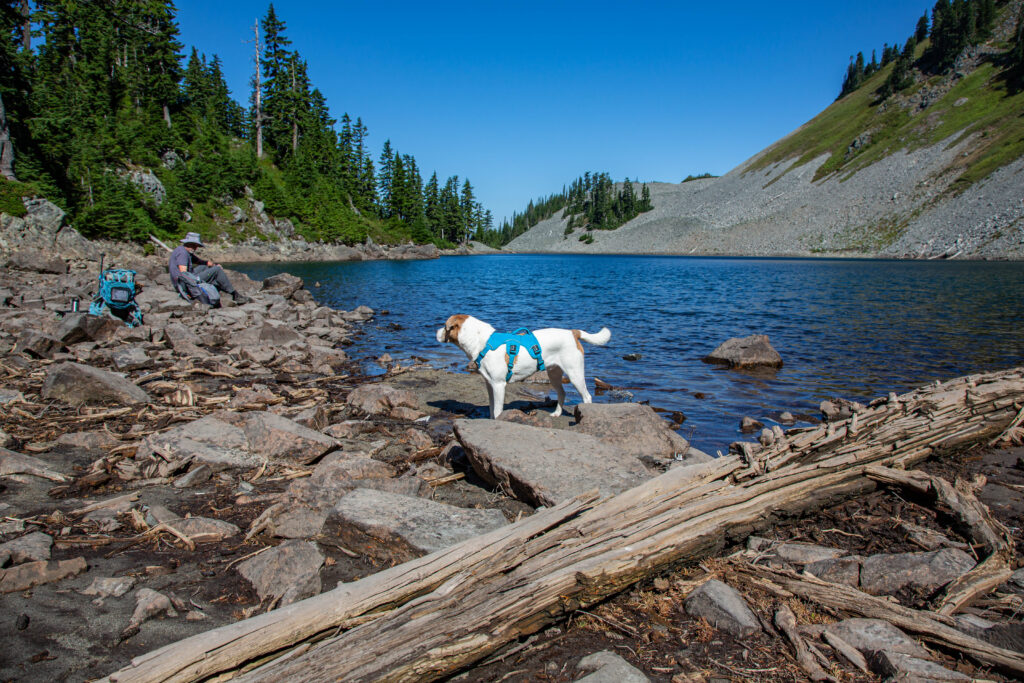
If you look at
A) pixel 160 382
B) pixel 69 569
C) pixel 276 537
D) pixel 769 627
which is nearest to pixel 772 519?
pixel 769 627

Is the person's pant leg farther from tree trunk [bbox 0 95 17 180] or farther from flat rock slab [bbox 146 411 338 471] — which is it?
tree trunk [bbox 0 95 17 180]

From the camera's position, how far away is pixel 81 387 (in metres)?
6.73

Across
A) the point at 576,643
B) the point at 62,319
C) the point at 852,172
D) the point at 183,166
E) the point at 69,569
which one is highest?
the point at 852,172

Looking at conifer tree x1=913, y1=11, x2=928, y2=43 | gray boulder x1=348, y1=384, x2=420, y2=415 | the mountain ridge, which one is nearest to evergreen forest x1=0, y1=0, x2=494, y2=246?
gray boulder x1=348, y1=384, x2=420, y2=415

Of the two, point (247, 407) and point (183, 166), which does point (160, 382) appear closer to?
point (247, 407)

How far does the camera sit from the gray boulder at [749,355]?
12.9 m

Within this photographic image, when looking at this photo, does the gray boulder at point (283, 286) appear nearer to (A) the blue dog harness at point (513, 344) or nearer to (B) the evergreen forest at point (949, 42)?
(A) the blue dog harness at point (513, 344)

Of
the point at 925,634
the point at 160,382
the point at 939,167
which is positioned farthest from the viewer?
the point at 939,167

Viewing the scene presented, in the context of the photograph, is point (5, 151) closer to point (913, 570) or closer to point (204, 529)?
point (204, 529)

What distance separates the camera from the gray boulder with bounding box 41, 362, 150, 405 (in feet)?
22.0

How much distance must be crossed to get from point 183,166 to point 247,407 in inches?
2729

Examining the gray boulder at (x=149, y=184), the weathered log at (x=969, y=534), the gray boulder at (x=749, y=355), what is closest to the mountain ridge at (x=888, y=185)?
the gray boulder at (x=749, y=355)

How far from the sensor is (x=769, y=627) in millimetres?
2949

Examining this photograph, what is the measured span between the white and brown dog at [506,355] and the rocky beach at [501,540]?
1.22 m
